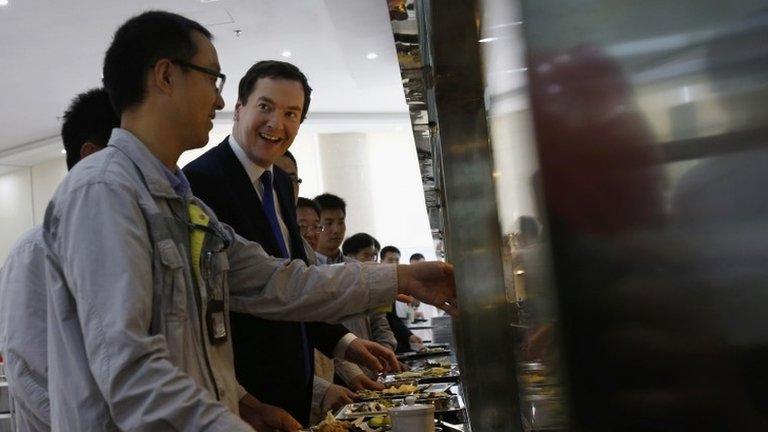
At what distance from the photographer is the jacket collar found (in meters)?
1.38

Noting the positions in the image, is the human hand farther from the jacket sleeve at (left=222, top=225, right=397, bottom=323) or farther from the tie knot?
the jacket sleeve at (left=222, top=225, right=397, bottom=323)

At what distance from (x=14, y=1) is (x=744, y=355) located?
26.2 ft

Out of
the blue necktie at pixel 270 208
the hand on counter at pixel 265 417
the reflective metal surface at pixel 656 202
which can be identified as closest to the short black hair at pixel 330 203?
the blue necktie at pixel 270 208

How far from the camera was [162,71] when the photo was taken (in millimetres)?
1487

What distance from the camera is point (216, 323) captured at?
1484 millimetres

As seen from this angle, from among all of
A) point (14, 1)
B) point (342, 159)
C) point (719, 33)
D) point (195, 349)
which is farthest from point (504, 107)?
point (342, 159)

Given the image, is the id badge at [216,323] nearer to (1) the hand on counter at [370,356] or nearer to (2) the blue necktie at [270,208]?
(2) the blue necktie at [270,208]

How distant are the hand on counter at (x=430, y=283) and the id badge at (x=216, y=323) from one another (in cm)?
47

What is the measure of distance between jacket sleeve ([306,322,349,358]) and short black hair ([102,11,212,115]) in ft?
4.76

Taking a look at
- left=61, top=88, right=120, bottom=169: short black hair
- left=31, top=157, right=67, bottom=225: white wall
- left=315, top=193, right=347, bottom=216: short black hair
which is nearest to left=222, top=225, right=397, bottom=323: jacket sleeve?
A: left=61, top=88, right=120, bottom=169: short black hair

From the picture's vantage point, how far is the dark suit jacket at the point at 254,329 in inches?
85.1

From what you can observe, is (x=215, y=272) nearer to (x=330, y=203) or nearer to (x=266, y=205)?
(x=266, y=205)

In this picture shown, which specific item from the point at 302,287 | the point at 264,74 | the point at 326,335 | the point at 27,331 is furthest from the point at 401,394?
the point at 27,331

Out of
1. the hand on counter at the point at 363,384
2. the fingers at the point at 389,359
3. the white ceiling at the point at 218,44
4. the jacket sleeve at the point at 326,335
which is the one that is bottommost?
the hand on counter at the point at 363,384
